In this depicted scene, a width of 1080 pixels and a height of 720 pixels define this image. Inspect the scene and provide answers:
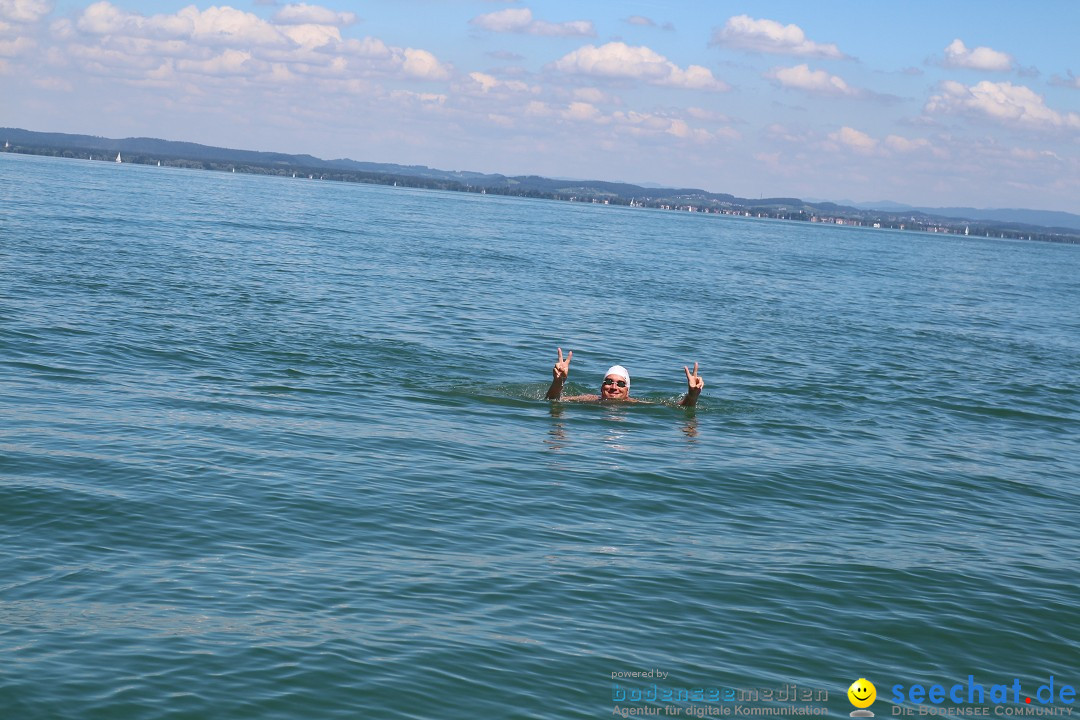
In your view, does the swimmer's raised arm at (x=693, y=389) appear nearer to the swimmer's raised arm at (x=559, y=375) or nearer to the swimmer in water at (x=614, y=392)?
the swimmer in water at (x=614, y=392)

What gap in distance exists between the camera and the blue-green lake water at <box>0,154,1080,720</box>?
10.1 metres

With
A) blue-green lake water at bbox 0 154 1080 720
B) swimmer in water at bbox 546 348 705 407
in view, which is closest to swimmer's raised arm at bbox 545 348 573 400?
swimmer in water at bbox 546 348 705 407

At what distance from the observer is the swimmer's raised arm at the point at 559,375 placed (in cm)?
1994

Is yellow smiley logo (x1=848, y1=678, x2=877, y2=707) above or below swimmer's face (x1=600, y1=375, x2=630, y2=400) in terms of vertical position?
below

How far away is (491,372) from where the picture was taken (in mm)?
26203

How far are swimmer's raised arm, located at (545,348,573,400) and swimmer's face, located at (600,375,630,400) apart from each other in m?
0.92

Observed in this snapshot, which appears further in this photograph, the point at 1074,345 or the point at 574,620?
the point at 1074,345

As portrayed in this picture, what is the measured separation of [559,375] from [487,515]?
5874mm

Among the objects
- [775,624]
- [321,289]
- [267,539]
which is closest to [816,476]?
[775,624]

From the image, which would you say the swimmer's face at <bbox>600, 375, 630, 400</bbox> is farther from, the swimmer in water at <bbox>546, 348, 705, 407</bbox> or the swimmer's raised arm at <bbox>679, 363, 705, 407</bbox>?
the swimmer's raised arm at <bbox>679, 363, 705, 407</bbox>

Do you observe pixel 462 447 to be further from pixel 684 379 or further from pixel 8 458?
pixel 684 379

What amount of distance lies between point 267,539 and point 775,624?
5914 mm

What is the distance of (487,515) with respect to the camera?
1480cm

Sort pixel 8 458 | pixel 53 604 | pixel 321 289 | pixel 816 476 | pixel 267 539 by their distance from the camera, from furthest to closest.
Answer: pixel 321 289 < pixel 816 476 < pixel 8 458 < pixel 267 539 < pixel 53 604
